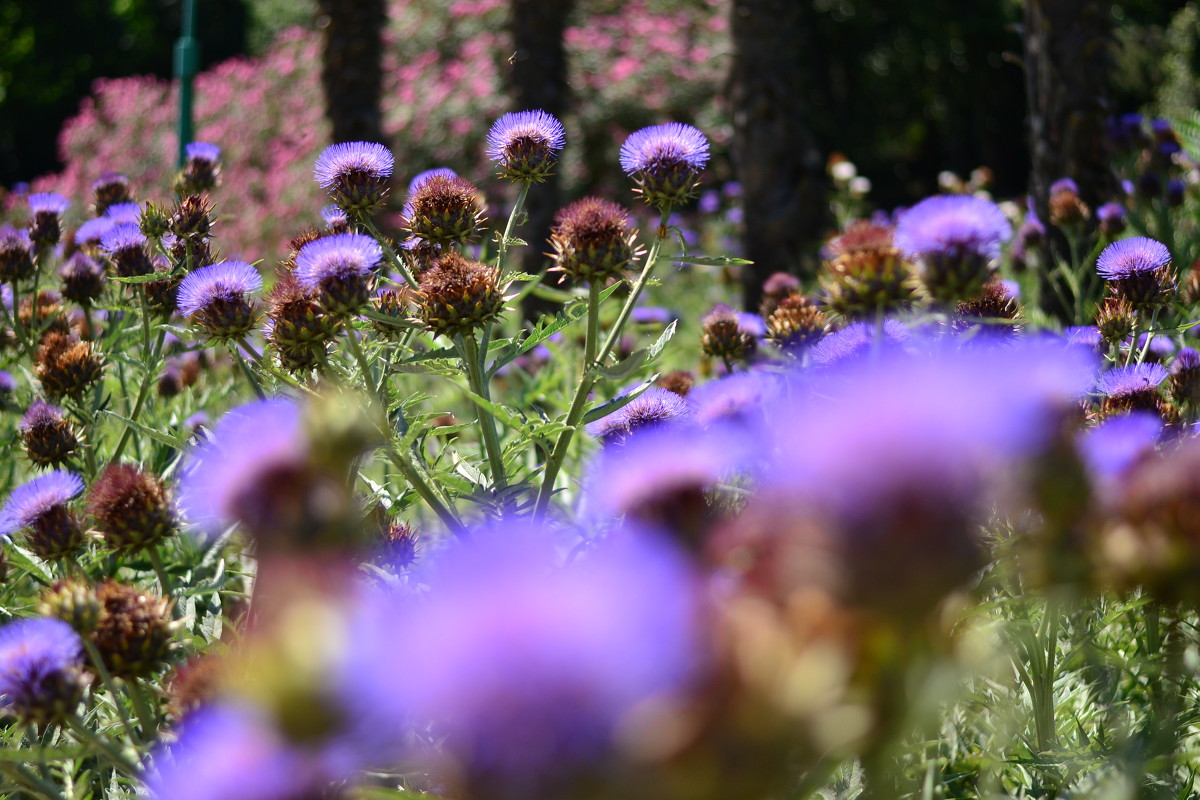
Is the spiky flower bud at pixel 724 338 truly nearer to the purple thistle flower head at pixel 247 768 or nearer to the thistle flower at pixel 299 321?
the thistle flower at pixel 299 321

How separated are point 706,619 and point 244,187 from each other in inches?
455

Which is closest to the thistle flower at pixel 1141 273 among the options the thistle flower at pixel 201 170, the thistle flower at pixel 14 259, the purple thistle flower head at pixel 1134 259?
the purple thistle flower head at pixel 1134 259

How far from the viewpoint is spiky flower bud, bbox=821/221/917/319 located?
101 cm

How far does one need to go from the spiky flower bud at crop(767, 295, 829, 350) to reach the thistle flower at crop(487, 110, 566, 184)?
0.57m

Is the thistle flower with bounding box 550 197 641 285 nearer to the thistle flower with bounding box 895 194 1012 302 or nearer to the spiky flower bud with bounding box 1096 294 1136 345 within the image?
the thistle flower with bounding box 895 194 1012 302

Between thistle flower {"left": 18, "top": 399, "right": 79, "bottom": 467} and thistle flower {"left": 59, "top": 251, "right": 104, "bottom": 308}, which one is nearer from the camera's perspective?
thistle flower {"left": 18, "top": 399, "right": 79, "bottom": 467}

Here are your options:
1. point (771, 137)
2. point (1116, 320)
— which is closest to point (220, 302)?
point (1116, 320)

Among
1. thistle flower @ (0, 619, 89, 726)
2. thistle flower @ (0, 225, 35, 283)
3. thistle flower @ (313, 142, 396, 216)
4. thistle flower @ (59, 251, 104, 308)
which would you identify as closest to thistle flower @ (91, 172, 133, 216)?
thistle flower @ (59, 251, 104, 308)

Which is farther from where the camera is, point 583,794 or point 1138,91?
point 1138,91

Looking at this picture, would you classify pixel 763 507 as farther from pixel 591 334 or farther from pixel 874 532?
pixel 591 334

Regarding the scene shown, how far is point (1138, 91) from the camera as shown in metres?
13.0

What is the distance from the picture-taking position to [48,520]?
134 cm

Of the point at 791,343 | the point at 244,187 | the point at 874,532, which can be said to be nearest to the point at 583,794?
the point at 874,532

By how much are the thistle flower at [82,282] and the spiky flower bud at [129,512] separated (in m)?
1.46
